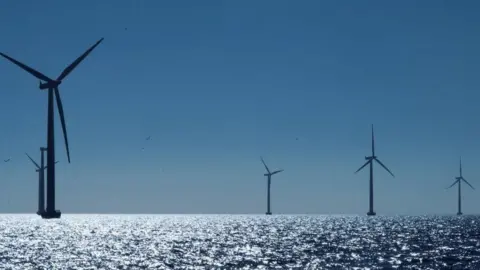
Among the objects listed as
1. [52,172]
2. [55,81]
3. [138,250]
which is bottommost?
[138,250]

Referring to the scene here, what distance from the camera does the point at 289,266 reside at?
77.7 m

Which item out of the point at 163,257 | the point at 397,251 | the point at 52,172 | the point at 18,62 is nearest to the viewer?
the point at 163,257

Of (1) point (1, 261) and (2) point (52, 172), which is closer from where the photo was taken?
(1) point (1, 261)

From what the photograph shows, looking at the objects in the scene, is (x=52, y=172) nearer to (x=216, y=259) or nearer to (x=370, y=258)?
(x=216, y=259)

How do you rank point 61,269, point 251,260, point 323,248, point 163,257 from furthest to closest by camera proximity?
point 323,248 → point 163,257 → point 251,260 → point 61,269

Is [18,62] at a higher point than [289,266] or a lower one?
higher

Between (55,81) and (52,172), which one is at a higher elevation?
(55,81)

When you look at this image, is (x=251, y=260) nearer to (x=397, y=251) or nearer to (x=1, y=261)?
(x=397, y=251)

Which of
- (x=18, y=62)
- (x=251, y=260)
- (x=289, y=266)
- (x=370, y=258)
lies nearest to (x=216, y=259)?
(x=251, y=260)

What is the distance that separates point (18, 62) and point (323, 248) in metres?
89.0

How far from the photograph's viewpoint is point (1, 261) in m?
88.6

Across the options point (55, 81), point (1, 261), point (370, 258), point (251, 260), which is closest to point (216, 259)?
point (251, 260)

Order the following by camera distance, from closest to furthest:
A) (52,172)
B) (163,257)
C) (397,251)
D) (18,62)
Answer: (163,257)
(397,251)
(18,62)
(52,172)

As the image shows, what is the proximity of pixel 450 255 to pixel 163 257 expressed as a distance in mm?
40508
